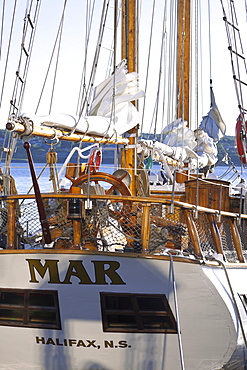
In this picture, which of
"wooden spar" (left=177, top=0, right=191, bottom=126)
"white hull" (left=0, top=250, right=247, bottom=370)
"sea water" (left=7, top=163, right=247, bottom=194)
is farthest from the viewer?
"wooden spar" (left=177, top=0, right=191, bottom=126)

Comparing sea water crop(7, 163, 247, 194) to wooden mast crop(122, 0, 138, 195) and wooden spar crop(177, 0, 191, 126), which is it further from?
wooden spar crop(177, 0, 191, 126)

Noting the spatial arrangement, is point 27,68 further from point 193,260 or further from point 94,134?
point 193,260

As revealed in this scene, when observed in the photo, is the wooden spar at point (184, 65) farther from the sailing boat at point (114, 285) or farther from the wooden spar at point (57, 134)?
the sailing boat at point (114, 285)

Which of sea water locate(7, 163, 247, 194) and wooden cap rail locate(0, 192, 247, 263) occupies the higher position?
sea water locate(7, 163, 247, 194)

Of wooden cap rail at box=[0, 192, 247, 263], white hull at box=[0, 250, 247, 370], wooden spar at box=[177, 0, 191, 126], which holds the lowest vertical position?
white hull at box=[0, 250, 247, 370]

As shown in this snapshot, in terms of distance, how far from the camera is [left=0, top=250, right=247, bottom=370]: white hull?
25.7ft

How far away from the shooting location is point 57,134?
30.1ft

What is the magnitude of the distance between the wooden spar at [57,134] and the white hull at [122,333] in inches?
66.0

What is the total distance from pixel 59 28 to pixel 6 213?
561 centimetres

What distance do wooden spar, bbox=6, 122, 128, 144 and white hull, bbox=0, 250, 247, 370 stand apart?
1.68 metres

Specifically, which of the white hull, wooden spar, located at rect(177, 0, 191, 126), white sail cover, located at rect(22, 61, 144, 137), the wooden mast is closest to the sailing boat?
the white hull

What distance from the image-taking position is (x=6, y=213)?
8.42 m

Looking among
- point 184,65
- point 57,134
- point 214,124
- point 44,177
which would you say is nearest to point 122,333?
point 57,134

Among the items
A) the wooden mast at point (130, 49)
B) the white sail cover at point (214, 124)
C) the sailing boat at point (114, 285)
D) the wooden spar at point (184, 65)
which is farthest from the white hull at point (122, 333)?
the white sail cover at point (214, 124)
